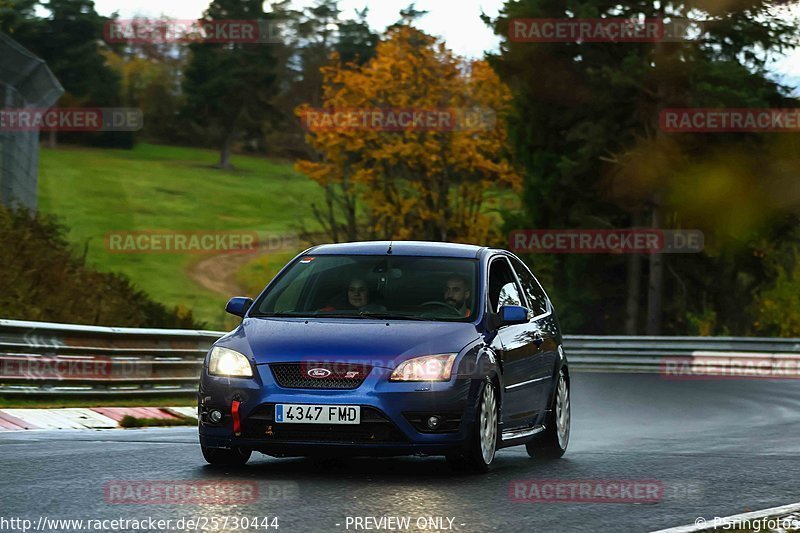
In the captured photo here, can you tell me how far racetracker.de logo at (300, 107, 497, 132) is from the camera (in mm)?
48406

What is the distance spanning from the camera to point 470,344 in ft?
33.7

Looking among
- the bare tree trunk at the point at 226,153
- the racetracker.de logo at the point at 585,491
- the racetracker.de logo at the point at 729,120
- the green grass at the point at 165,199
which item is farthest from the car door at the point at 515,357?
the bare tree trunk at the point at 226,153

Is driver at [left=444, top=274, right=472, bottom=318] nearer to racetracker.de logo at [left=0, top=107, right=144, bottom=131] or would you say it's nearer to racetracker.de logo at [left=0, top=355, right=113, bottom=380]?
racetracker.de logo at [left=0, top=355, right=113, bottom=380]

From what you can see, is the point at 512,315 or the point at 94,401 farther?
the point at 94,401

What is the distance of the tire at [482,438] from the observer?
33.1ft

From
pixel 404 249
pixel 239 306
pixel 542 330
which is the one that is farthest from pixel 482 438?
pixel 542 330

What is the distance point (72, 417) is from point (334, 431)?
19.0ft

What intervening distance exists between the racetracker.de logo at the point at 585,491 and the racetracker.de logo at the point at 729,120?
34.1m

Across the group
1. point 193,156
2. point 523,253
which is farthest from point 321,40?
point 523,253

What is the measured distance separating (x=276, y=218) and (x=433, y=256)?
76989mm

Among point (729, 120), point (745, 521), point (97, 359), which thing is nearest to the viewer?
point (745, 521)

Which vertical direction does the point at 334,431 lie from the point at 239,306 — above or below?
below

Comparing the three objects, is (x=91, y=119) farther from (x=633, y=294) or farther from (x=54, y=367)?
(x=54, y=367)

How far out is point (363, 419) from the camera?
970cm
